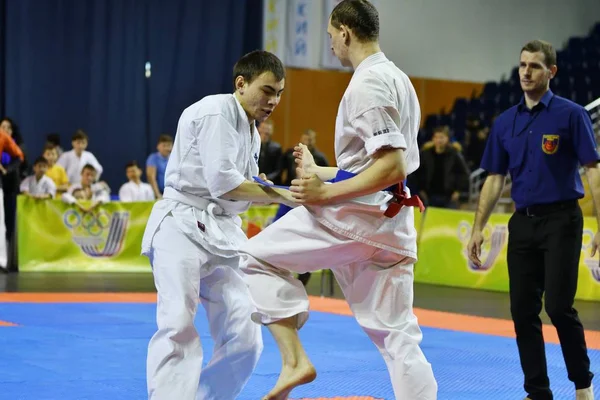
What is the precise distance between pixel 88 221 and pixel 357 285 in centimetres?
949

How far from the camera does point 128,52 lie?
16.5m

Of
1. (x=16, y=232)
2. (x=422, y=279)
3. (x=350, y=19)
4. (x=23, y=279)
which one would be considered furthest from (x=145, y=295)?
(x=350, y=19)

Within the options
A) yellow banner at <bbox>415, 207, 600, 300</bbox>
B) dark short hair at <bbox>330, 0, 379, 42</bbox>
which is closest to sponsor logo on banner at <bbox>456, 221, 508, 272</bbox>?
yellow banner at <bbox>415, 207, 600, 300</bbox>

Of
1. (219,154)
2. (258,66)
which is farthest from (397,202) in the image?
(258,66)

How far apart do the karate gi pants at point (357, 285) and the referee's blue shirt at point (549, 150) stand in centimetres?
152

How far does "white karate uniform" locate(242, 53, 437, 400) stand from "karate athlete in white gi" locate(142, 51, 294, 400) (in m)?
0.36

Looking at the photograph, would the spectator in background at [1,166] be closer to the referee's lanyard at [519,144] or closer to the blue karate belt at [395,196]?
the referee's lanyard at [519,144]

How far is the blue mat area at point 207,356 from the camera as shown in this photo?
5.06 m

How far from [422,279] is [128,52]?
7271mm

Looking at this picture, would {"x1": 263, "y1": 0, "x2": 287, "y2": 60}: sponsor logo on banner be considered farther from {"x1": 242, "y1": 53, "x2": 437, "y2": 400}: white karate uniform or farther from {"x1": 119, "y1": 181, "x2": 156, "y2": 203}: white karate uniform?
{"x1": 242, "y1": 53, "x2": 437, "y2": 400}: white karate uniform

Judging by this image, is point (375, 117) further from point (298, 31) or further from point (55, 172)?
point (298, 31)

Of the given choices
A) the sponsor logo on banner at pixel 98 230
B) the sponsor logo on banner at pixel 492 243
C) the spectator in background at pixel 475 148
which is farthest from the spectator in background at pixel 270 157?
the spectator in background at pixel 475 148

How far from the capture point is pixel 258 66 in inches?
156

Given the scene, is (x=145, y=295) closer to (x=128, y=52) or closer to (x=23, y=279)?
(x=23, y=279)
